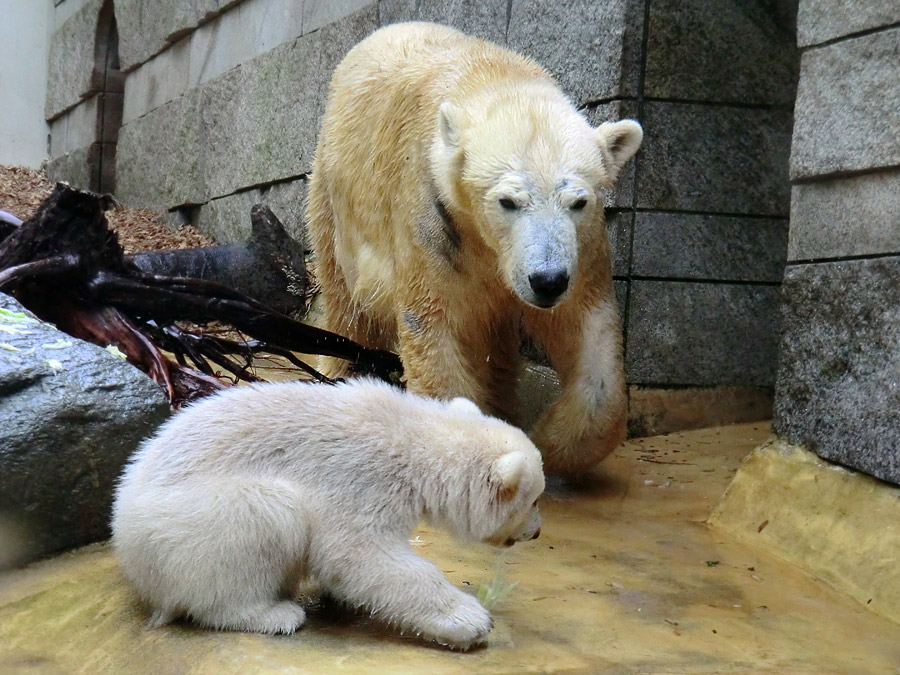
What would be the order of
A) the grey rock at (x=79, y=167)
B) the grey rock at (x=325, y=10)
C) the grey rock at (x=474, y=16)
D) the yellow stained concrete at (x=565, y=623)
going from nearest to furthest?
1. the yellow stained concrete at (x=565, y=623)
2. the grey rock at (x=474, y=16)
3. the grey rock at (x=325, y=10)
4. the grey rock at (x=79, y=167)

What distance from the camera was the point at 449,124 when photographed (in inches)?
142

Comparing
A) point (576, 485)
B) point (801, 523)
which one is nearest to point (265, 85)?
point (576, 485)

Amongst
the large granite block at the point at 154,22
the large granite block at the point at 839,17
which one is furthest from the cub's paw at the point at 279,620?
the large granite block at the point at 154,22

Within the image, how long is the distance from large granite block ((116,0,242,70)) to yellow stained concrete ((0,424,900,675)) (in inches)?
265

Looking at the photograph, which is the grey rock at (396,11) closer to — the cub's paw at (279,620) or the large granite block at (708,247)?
the large granite block at (708,247)

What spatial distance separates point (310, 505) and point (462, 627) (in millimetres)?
472

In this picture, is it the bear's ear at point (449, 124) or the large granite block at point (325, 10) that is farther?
the large granite block at point (325, 10)

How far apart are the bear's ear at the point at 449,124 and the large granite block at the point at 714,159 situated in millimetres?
1229

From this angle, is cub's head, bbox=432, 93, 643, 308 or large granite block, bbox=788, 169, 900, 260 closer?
large granite block, bbox=788, 169, 900, 260

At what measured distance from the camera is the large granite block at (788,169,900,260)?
120 inches

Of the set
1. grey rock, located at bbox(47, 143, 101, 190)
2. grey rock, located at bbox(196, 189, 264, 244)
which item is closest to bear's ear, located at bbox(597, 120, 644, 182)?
grey rock, located at bbox(196, 189, 264, 244)

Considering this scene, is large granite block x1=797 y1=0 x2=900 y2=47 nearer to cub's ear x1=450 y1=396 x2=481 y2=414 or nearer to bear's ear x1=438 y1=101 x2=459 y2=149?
bear's ear x1=438 y1=101 x2=459 y2=149

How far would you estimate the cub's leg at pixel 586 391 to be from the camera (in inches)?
152

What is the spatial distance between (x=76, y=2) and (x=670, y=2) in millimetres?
10690
